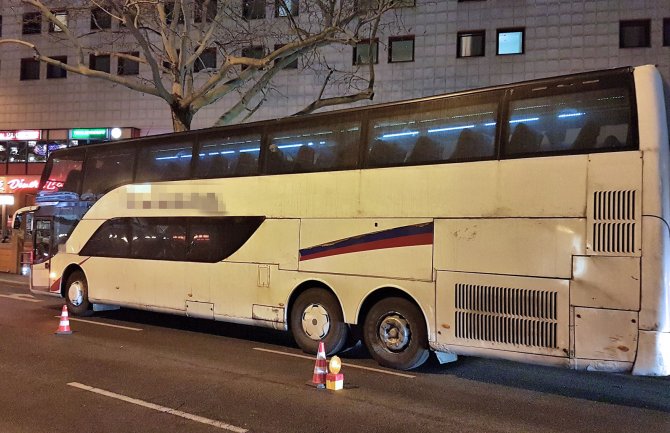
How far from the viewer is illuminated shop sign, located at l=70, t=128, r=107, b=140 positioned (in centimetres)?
2720

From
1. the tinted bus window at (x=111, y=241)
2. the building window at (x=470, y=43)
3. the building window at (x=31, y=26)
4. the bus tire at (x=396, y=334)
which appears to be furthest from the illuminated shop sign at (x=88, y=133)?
the bus tire at (x=396, y=334)

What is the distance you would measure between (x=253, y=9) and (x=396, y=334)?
57.1 ft

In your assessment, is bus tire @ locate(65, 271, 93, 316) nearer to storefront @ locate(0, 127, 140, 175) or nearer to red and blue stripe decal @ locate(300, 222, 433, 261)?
red and blue stripe decal @ locate(300, 222, 433, 261)

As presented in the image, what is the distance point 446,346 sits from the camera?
6992 mm

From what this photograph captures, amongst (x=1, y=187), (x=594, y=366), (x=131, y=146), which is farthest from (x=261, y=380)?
(x=1, y=187)

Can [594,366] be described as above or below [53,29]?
below

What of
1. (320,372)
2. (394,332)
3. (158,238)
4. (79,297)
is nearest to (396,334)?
(394,332)

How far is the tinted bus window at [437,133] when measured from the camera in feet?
22.7

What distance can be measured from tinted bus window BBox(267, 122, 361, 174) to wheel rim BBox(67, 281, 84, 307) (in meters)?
5.97

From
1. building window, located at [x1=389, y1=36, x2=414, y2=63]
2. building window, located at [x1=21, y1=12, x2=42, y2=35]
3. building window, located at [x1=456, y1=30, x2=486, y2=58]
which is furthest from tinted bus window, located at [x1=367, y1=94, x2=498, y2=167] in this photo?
building window, located at [x1=21, y1=12, x2=42, y2=35]

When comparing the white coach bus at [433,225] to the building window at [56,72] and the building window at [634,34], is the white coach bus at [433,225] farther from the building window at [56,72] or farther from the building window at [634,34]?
the building window at [56,72]

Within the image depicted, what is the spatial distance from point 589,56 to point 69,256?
18627mm

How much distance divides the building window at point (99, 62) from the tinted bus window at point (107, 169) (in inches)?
697

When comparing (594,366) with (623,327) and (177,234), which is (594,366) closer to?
(623,327)
